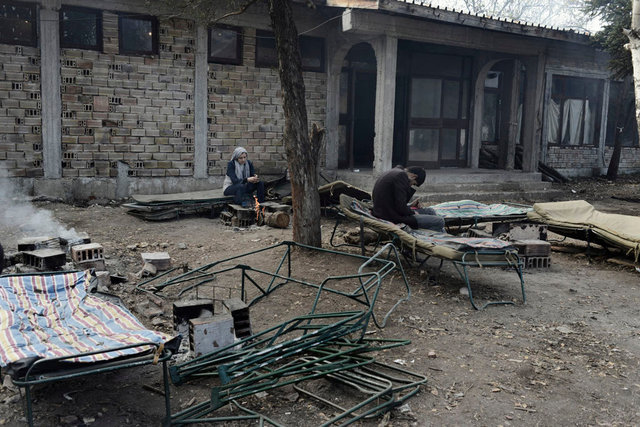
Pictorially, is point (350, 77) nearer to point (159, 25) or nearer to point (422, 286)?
point (159, 25)

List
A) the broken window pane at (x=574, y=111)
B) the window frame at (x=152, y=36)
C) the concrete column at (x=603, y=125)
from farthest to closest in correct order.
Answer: the concrete column at (x=603, y=125), the broken window pane at (x=574, y=111), the window frame at (x=152, y=36)

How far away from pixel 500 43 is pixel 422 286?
8.98 meters

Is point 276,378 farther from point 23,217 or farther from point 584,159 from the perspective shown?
point 584,159

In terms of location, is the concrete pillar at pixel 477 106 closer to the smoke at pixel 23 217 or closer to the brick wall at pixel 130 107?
the brick wall at pixel 130 107

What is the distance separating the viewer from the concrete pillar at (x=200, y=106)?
10.9 meters

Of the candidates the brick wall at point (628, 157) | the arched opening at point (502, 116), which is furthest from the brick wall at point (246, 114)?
the brick wall at point (628, 157)

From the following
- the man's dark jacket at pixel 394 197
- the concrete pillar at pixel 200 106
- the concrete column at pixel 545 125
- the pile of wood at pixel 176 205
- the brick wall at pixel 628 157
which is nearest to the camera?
the man's dark jacket at pixel 394 197

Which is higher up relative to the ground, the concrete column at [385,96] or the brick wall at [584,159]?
the concrete column at [385,96]

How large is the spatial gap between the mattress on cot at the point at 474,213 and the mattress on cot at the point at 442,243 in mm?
1237

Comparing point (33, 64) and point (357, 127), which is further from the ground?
point (33, 64)

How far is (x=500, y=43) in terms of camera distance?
12812mm

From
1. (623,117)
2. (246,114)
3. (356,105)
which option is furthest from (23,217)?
(623,117)

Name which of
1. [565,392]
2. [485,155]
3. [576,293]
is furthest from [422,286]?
[485,155]

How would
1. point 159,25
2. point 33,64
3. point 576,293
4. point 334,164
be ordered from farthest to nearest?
point 334,164 → point 159,25 → point 33,64 → point 576,293
